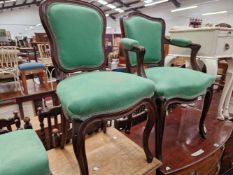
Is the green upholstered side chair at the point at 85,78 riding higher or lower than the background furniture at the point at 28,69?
higher

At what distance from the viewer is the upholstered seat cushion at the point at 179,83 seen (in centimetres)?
85

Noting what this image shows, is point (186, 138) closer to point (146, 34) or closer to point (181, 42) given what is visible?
point (181, 42)

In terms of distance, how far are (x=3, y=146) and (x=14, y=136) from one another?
0.06 meters

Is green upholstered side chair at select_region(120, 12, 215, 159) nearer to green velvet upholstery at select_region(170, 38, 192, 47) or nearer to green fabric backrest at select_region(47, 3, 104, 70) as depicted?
green velvet upholstery at select_region(170, 38, 192, 47)

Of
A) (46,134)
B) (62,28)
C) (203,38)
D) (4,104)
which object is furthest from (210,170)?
(4,104)

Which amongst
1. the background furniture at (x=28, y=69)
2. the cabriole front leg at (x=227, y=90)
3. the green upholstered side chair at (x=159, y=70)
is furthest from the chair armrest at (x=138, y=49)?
the background furniture at (x=28, y=69)

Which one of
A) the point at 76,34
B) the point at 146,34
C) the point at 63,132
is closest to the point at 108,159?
the point at 63,132

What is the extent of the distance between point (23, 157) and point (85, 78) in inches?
15.9

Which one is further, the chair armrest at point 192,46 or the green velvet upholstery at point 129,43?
the chair armrest at point 192,46

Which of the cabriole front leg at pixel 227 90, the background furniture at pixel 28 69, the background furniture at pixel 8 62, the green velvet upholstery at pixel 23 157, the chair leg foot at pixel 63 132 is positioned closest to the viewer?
the green velvet upholstery at pixel 23 157

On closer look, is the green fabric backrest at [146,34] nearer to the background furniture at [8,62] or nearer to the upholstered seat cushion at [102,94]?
the upholstered seat cushion at [102,94]

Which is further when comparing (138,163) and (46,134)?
(46,134)

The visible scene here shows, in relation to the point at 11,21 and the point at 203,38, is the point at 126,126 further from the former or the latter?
the point at 11,21

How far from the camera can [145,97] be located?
0.76m
